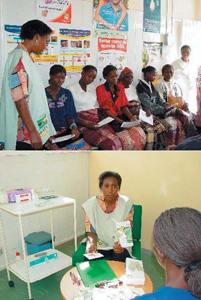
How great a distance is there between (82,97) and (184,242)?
2.84 meters

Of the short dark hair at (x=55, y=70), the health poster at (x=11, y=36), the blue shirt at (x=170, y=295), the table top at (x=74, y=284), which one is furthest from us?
the short dark hair at (x=55, y=70)

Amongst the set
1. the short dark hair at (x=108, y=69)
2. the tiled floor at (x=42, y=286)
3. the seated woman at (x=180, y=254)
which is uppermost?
the short dark hair at (x=108, y=69)

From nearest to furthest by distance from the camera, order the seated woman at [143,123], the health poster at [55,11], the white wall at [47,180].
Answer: the white wall at [47,180] → the health poster at [55,11] → the seated woman at [143,123]

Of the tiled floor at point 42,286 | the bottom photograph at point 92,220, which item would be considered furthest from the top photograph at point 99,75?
the tiled floor at point 42,286

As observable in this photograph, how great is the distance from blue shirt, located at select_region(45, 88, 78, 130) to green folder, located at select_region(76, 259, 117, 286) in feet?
5.35

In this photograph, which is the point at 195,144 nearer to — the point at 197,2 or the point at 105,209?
the point at 105,209

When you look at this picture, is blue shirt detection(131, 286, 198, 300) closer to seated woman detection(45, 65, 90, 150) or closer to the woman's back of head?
the woman's back of head

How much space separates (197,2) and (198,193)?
4.40 m

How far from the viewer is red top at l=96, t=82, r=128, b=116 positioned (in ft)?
12.5

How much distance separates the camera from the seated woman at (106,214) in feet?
8.36

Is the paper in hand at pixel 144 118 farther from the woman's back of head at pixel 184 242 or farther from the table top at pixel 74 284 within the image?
the woman's back of head at pixel 184 242

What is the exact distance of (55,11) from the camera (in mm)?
3580

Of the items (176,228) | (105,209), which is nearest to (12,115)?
(105,209)

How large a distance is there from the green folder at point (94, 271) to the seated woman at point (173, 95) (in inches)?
118
